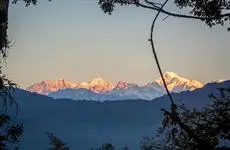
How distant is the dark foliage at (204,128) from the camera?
7238 mm

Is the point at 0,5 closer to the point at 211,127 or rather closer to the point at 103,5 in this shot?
the point at 211,127

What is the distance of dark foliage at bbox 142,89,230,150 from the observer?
7.24 m

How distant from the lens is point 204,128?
9.72m

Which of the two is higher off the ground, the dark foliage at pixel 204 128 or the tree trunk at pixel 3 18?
the tree trunk at pixel 3 18

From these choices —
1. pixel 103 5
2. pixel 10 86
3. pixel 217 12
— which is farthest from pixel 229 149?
pixel 103 5

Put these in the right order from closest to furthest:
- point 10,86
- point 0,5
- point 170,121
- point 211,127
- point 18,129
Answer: point 170,121 → point 0,5 → point 211,127 → point 10,86 → point 18,129

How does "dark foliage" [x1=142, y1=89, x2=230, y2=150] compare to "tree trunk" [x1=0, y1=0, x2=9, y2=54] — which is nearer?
"dark foliage" [x1=142, y1=89, x2=230, y2=150]

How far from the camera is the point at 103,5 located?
15.3 metres

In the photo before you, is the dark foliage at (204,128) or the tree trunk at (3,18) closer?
the dark foliage at (204,128)

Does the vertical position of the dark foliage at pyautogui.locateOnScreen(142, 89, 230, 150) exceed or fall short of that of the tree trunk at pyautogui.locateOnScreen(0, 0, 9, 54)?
it falls short

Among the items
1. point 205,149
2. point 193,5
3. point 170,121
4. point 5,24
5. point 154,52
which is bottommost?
point 205,149

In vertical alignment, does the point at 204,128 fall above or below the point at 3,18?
below

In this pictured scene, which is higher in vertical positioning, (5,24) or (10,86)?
(5,24)

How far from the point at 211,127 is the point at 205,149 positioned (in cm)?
285
